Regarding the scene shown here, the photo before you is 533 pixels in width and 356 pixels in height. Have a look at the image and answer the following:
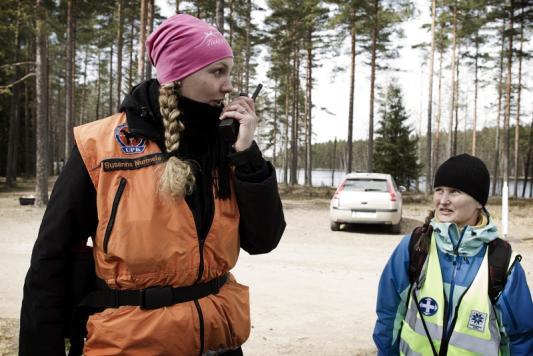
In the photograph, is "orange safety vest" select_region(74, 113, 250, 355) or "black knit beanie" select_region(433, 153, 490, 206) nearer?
"orange safety vest" select_region(74, 113, 250, 355)

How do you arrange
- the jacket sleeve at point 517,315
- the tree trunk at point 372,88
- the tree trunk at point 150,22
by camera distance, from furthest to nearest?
the tree trunk at point 372,88
the tree trunk at point 150,22
the jacket sleeve at point 517,315

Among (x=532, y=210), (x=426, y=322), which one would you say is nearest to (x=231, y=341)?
(x=426, y=322)

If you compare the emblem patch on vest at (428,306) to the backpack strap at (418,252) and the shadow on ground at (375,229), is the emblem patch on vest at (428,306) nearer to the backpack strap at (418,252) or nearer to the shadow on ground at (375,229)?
the backpack strap at (418,252)

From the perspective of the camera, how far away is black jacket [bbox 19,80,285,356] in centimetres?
152

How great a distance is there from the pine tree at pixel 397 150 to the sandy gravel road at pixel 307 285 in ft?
61.0

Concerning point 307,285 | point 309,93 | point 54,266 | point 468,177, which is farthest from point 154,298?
point 309,93

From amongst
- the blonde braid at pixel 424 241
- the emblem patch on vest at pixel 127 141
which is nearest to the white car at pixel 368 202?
the blonde braid at pixel 424 241

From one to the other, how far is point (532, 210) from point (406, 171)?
1141 cm

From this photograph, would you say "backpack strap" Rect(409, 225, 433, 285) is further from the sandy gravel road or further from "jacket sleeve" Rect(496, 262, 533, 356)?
the sandy gravel road

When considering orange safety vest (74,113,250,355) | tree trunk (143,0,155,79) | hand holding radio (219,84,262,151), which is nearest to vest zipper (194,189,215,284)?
orange safety vest (74,113,250,355)

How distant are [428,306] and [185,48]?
1762 mm

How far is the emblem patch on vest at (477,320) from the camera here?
2143mm

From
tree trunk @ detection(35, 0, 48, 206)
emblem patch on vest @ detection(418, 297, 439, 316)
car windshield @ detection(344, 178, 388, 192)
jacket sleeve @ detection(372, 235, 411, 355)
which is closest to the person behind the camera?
emblem patch on vest @ detection(418, 297, 439, 316)

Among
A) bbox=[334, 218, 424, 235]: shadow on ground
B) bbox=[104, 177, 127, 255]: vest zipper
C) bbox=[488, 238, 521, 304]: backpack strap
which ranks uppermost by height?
bbox=[104, 177, 127, 255]: vest zipper
